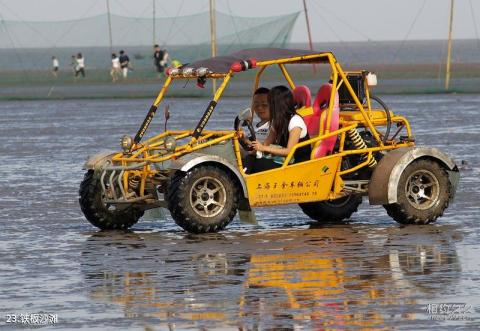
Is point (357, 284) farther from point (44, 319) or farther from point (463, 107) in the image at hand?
point (463, 107)

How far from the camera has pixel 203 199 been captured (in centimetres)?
1577

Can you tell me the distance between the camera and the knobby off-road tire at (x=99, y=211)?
54.2ft

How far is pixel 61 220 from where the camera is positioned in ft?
59.0

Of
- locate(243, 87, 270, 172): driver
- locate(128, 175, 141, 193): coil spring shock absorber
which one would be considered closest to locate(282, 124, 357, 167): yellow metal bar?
locate(243, 87, 270, 172): driver

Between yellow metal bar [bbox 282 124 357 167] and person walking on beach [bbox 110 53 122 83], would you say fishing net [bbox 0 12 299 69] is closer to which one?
person walking on beach [bbox 110 53 122 83]

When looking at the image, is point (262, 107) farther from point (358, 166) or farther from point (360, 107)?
point (358, 166)

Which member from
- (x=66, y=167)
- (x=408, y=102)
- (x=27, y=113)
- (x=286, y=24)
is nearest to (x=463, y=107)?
(x=408, y=102)

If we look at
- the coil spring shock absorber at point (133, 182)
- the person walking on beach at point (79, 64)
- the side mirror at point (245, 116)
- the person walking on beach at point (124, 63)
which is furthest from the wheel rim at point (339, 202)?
the person walking on beach at point (79, 64)

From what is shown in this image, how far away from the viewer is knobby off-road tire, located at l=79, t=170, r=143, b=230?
1652 cm

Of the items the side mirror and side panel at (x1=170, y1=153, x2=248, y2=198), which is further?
the side mirror

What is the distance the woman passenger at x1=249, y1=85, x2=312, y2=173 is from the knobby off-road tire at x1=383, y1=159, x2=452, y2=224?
104 centimetres

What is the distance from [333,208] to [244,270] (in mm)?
4046

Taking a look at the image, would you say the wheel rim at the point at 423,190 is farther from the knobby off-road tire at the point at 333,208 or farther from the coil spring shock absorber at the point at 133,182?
the coil spring shock absorber at the point at 133,182

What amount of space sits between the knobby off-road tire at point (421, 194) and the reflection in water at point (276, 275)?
262 millimetres
